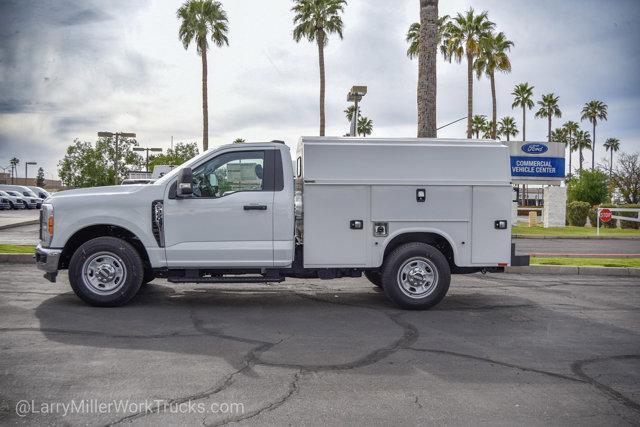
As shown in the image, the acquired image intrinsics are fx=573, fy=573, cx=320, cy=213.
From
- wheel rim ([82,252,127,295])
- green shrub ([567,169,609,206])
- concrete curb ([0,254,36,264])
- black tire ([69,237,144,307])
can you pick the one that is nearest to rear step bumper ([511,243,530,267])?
black tire ([69,237,144,307])

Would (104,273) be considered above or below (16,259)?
above

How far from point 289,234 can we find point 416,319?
6.55 ft

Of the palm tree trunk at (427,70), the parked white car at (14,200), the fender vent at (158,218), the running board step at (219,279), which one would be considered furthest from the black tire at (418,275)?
the parked white car at (14,200)

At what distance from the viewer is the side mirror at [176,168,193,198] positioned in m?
7.33

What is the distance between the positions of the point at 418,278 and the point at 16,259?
8.60 m

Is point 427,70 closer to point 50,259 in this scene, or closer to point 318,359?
point 50,259

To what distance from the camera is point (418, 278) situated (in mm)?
7891

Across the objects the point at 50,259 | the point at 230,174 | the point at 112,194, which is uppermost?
the point at 230,174

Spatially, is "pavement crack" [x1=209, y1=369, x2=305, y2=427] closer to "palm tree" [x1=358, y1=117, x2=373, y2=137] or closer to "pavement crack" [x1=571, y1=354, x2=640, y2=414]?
"pavement crack" [x1=571, y1=354, x2=640, y2=414]

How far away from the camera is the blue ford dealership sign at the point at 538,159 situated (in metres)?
31.0

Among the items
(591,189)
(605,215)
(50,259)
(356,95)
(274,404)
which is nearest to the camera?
(274,404)

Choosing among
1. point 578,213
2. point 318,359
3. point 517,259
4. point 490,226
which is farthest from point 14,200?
point 318,359

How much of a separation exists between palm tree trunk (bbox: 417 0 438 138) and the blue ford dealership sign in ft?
61.2

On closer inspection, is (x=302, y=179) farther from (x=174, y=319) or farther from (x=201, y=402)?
(x=201, y=402)
